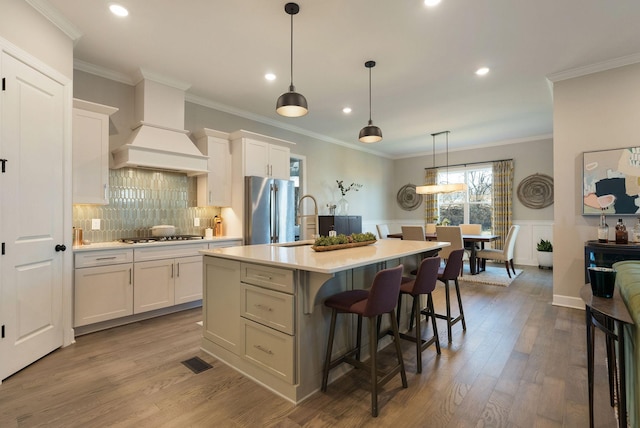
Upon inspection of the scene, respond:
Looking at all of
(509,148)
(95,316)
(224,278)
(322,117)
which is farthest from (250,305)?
(509,148)

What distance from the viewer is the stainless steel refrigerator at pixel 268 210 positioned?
4516 mm

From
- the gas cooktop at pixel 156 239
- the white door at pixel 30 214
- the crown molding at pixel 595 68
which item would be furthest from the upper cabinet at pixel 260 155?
the crown molding at pixel 595 68

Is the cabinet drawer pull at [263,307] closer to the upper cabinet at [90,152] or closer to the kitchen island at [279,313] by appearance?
the kitchen island at [279,313]

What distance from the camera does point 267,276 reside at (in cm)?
218

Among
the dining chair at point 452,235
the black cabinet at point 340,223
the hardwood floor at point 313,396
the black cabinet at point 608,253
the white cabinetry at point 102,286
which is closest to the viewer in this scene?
the hardwood floor at point 313,396

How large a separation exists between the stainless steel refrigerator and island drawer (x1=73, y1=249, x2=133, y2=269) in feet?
4.98

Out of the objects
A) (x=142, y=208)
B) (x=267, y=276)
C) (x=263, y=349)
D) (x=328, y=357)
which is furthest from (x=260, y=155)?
(x=328, y=357)

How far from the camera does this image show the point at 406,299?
10.9ft

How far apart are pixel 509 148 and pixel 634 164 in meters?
4.11

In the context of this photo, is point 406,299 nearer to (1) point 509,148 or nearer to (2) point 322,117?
(2) point 322,117

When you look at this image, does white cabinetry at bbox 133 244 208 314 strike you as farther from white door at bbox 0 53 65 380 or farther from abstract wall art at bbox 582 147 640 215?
abstract wall art at bbox 582 147 640 215

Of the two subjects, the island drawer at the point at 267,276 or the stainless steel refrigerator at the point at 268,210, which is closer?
the island drawer at the point at 267,276

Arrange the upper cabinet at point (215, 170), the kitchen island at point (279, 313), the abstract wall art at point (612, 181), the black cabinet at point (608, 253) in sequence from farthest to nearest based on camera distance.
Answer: the upper cabinet at point (215, 170), the abstract wall art at point (612, 181), the black cabinet at point (608, 253), the kitchen island at point (279, 313)

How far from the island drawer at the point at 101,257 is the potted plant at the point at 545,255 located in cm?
739
